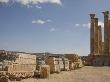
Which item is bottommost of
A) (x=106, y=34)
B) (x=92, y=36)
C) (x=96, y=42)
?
(x=96, y=42)

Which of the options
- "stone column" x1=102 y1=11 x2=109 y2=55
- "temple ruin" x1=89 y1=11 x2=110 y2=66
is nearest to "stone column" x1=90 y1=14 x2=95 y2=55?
"temple ruin" x1=89 y1=11 x2=110 y2=66

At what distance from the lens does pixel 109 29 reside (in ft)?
148

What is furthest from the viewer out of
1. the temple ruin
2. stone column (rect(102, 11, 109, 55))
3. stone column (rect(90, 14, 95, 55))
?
stone column (rect(90, 14, 95, 55))

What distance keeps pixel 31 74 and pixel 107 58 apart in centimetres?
2514

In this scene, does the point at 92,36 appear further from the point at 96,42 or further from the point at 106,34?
the point at 106,34

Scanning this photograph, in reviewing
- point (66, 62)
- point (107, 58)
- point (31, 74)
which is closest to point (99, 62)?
point (107, 58)

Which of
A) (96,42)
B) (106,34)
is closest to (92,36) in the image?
(96,42)

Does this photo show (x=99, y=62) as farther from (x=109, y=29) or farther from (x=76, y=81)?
(x=76, y=81)

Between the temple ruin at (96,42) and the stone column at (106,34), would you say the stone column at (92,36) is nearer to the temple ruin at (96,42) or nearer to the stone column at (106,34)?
the temple ruin at (96,42)

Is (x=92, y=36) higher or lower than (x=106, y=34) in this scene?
lower

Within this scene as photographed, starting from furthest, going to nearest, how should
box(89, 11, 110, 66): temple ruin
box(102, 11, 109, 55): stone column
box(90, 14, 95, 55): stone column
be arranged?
box(90, 14, 95, 55): stone column < box(102, 11, 109, 55): stone column < box(89, 11, 110, 66): temple ruin

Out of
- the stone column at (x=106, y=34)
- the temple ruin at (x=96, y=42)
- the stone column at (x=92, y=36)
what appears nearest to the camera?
the temple ruin at (x=96, y=42)

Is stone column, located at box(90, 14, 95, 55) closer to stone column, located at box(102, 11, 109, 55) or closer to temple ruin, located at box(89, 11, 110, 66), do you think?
Result: temple ruin, located at box(89, 11, 110, 66)

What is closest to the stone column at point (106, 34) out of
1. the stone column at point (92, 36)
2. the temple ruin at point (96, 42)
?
the temple ruin at point (96, 42)
